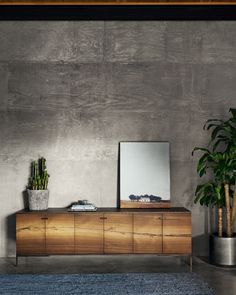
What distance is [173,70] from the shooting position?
19.5ft

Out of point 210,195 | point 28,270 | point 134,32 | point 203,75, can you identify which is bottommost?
point 28,270

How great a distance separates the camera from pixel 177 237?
17.3 feet

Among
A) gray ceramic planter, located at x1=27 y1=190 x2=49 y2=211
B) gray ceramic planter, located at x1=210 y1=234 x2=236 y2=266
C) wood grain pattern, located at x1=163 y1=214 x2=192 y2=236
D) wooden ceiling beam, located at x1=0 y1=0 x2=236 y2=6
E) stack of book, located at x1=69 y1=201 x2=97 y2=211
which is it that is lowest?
gray ceramic planter, located at x1=210 y1=234 x2=236 y2=266

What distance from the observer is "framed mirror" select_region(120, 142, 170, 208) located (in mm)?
5730

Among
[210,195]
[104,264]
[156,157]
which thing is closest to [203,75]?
[156,157]

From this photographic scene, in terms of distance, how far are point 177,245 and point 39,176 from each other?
1957 mm

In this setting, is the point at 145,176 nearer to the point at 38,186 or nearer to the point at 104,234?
the point at 104,234

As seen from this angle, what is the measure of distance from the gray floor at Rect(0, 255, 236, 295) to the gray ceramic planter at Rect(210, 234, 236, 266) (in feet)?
0.31

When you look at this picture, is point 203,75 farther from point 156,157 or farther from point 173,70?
point 156,157

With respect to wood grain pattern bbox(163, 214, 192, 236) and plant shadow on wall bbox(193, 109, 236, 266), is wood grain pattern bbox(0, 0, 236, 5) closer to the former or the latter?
plant shadow on wall bbox(193, 109, 236, 266)

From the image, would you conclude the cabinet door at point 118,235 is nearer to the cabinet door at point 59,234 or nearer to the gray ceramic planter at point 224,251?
the cabinet door at point 59,234

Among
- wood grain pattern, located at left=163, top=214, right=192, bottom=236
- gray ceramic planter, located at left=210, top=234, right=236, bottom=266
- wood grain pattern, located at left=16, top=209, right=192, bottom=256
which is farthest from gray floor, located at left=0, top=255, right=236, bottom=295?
wood grain pattern, located at left=163, top=214, right=192, bottom=236

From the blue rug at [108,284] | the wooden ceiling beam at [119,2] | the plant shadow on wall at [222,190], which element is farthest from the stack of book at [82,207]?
the wooden ceiling beam at [119,2]

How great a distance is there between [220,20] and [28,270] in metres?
4.10
